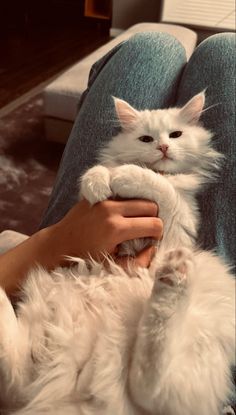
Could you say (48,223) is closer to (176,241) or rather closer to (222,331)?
(176,241)

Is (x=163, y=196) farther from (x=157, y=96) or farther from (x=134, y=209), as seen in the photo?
(x=157, y=96)

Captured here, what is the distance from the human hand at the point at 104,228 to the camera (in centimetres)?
84

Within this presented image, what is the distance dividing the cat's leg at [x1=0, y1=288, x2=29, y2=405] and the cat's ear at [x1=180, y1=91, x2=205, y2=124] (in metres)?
0.57

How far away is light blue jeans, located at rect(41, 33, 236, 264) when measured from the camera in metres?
0.96

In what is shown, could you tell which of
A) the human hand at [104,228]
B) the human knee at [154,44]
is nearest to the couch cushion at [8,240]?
the human hand at [104,228]

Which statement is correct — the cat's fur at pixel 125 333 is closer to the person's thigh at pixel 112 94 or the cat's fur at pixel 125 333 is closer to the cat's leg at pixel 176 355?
the cat's leg at pixel 176 355

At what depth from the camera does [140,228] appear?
2.70 feet

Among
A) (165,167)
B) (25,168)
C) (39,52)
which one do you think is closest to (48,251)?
(165,167)

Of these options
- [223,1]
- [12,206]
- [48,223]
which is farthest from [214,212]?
[223,1]

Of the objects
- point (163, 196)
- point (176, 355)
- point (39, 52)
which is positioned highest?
point (163, 196)

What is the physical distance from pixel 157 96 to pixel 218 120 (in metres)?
0.19

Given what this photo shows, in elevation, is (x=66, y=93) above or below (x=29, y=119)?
above

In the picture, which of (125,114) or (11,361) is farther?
(125,114)

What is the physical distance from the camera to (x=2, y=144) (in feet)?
7.82
